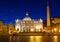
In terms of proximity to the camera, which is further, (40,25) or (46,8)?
(40,25)

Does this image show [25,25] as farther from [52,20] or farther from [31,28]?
[52,20]

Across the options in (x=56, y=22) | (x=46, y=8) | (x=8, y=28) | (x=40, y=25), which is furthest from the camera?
(x=40, y=25)

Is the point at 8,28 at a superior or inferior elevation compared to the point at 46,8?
inferior

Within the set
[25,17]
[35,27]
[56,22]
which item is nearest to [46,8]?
[56,22]

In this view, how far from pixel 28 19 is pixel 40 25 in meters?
7.67

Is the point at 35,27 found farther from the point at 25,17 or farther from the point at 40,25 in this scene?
the point at 25,17

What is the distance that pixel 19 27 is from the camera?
275 ft

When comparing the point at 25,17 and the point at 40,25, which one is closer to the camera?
the point at 40,25

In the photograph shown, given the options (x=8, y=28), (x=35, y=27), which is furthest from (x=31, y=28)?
(x=8, y=28)

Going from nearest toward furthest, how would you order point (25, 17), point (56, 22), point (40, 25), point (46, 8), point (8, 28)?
point (8, 28) < point (46, 8) < point (56, 22) < point (40, 25) < point (25, 17)

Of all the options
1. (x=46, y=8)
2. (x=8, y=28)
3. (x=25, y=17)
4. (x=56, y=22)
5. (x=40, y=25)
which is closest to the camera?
(x=8, y=28)

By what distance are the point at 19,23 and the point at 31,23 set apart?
5264 mm

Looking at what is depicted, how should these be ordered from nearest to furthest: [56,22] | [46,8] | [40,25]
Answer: [46,8] → [56,22] → [40,25]

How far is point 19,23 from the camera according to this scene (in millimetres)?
84000
